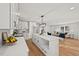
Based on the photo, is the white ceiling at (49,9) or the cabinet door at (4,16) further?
the white ceiling at (49,9)

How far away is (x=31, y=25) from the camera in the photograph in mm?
15133

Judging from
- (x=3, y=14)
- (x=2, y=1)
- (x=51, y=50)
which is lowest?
(x=51, y=50)

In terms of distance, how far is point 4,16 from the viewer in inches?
60.2

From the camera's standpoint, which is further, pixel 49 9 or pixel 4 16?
pixel 49 9

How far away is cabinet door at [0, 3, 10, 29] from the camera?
1.51 m

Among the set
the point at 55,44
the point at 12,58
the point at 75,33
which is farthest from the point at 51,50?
the point at 75,33

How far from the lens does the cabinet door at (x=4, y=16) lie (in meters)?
1.51

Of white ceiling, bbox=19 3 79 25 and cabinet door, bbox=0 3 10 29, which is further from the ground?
white ceiling, bbox=19 3 79 25

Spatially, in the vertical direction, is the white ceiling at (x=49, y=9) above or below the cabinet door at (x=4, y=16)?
above

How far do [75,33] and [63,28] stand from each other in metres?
3.43

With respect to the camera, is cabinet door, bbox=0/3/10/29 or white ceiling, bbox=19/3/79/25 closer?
cabinet door, bbox=0/3/10/29

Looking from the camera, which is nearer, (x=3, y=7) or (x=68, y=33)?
(x=3, y=7)

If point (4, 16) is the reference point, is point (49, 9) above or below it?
above

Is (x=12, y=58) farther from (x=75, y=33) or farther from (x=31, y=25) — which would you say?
(x=31, y=25)
